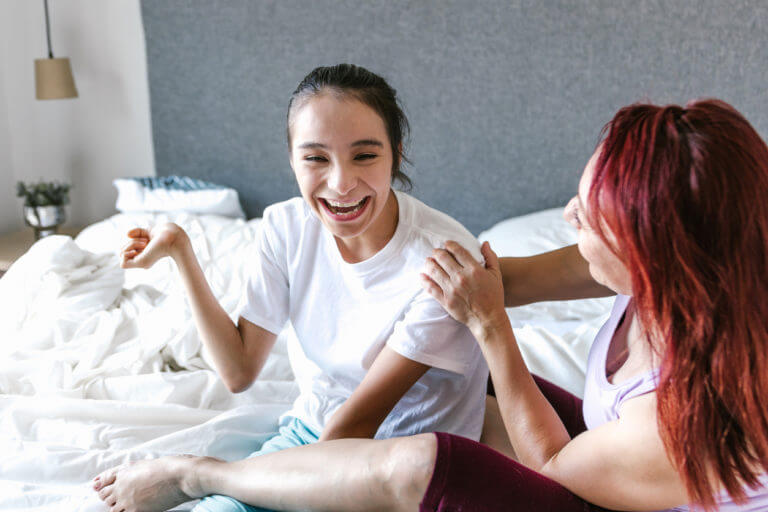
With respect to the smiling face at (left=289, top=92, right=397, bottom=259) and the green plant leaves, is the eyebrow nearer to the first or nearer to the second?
the smiling face at (left=289, top=92, right=397, bottom=259)

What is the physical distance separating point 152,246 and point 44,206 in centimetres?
176

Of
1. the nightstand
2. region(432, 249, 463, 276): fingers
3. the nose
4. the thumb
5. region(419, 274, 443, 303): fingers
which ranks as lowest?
the nightstand

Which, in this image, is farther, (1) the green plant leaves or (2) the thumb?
(1) the green plant leaves

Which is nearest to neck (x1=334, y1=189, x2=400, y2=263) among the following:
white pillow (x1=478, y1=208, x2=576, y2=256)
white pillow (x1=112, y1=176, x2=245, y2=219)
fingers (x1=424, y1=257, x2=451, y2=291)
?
fingers (x1=424, y1=257, x2=451, y2=291)

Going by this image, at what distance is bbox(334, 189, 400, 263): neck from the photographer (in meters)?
1.14

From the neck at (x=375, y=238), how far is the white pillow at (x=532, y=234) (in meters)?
1.00

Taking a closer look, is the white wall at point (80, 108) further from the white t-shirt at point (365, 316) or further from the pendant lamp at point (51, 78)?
the white t-shirt at point (365, 316)

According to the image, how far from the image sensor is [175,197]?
2.65 m

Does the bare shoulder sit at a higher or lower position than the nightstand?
higher

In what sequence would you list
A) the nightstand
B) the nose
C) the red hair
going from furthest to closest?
the nightstand
the nose
the red hair

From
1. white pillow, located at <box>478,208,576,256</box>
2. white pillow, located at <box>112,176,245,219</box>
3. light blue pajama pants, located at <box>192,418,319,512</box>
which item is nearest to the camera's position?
light blue pajama pants, located at <box>192,418,319,512</box>

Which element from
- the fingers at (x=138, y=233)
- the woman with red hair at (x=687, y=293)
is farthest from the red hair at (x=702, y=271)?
the fingers at (x=138, y=233)

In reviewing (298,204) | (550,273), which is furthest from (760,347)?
(298,204)

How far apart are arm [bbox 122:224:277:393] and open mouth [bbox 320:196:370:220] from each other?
0.90 ft
